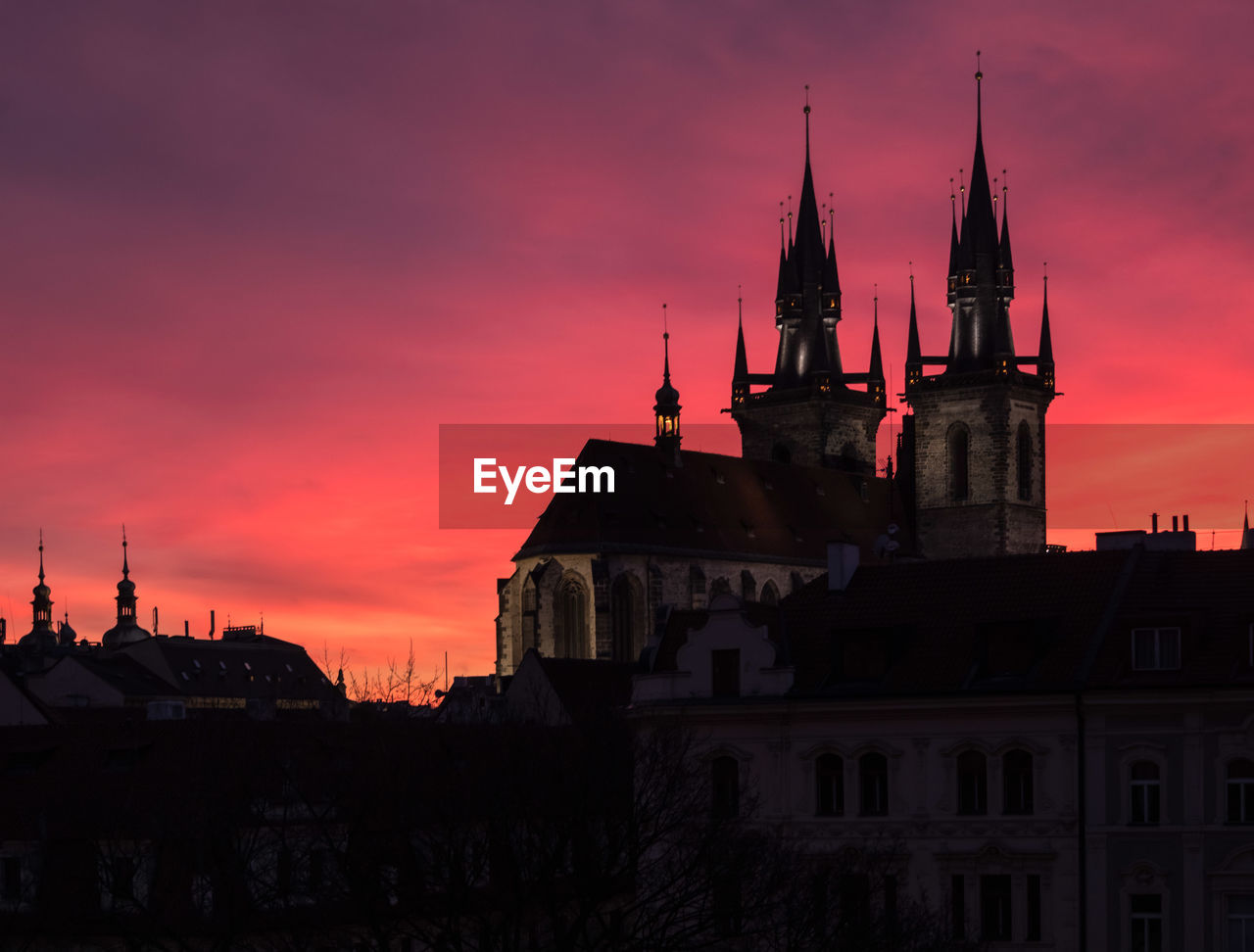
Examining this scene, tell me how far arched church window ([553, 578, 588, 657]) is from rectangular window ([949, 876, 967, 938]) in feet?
279

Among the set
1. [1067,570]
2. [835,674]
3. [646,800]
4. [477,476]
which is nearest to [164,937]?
[646,800]

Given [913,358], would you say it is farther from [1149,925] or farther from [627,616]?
[1149,925]

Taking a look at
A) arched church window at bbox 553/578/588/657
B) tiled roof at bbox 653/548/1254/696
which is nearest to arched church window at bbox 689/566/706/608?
arched church window at bbox 553/578/588/657

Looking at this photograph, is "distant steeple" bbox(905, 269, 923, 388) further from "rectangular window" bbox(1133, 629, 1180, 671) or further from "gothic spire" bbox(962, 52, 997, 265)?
"rectangular window" bbox(1133, 629, 1180, 671)

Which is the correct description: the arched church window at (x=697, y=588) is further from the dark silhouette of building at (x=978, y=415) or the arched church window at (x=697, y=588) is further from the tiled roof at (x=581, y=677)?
the tiled roof at (x=581, y=677)

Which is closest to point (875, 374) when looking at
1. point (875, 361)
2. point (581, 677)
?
point (875, 361)

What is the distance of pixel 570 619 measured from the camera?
141m

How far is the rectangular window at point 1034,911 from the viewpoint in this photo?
52500mm

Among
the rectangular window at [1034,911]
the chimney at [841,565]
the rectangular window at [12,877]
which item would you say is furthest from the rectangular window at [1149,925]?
the rectangular window at [12,877]

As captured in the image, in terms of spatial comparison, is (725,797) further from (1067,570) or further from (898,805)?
(1067,570)

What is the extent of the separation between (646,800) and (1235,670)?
12503mm

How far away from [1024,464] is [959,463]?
4.06 metres

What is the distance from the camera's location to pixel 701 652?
189 feet

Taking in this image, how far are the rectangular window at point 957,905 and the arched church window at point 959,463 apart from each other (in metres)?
110
